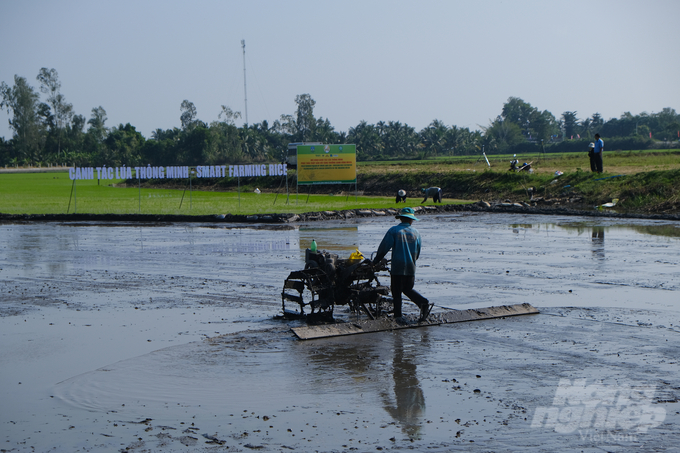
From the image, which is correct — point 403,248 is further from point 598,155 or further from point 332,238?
point 598,155

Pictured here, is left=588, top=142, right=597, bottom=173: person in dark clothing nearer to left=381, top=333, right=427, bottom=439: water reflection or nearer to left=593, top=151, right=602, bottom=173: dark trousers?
Result: left=593, top=151, right=602, bottom=173: dark trousers

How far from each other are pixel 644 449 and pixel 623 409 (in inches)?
35.6

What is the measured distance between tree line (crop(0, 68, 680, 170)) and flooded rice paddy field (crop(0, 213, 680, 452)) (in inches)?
3629

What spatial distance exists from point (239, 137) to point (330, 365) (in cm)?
11442

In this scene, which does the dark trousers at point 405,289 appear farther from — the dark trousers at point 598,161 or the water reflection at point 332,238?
the dark trousers at point 598,161

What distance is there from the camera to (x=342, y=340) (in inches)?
359

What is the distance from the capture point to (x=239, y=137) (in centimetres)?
11962

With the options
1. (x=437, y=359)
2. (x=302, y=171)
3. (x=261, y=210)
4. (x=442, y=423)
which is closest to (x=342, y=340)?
(x=437, y=359)

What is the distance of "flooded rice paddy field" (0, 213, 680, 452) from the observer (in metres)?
5.88

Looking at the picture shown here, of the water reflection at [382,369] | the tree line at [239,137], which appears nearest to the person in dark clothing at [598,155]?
the water reflection at [382,369]

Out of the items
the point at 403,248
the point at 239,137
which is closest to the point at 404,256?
the point at 403,248

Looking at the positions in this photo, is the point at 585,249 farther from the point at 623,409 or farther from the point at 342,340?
the point at 623,409

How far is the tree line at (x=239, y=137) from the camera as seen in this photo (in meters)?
114

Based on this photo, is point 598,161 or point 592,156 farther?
point 592,156
